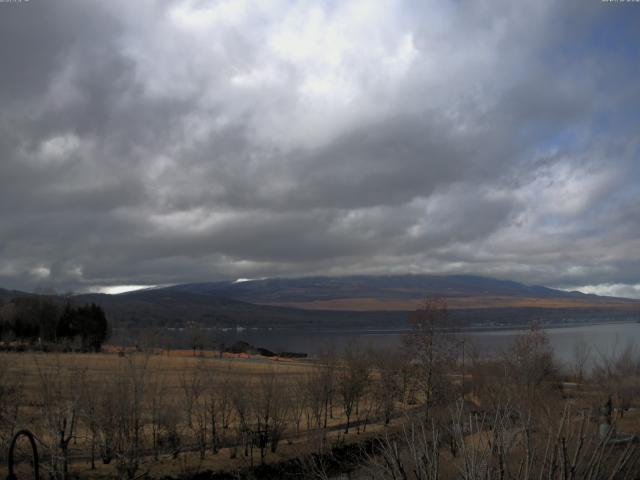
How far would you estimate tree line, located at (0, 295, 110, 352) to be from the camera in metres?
112

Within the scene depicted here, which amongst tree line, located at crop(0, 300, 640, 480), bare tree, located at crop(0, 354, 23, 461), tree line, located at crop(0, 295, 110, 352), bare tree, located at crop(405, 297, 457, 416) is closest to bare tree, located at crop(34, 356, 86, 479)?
tree line, located at crop(0, 300, 640, 480)

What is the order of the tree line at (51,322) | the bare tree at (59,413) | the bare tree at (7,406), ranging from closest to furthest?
1. the bare tree at (59,413)
2. the bare tree at (7,406)
3. the tree line at (51,322)

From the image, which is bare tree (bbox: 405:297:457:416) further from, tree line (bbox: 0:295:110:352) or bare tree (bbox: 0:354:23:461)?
tree line (bbox: 0:295:110:352)

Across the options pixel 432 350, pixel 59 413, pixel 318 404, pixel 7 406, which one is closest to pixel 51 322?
pixel 318 404

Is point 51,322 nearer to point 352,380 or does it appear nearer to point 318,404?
point 352,380

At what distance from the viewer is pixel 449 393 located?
46.3 meters

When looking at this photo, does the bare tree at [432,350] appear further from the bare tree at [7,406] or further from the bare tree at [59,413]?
the bare tree at [7,406]

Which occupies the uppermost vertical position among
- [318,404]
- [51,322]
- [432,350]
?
[51,322]

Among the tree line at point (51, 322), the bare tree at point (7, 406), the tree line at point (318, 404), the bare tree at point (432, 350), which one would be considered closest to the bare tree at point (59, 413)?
the tree line at point (318, 404)

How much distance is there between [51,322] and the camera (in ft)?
385

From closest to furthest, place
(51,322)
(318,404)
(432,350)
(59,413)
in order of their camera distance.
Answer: (59,413)
(318,404)
(432,350)
(51,322)

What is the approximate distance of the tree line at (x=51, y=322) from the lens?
368 ft

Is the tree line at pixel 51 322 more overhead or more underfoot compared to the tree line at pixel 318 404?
more overhead

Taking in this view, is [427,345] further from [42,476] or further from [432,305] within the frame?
[42,476]
